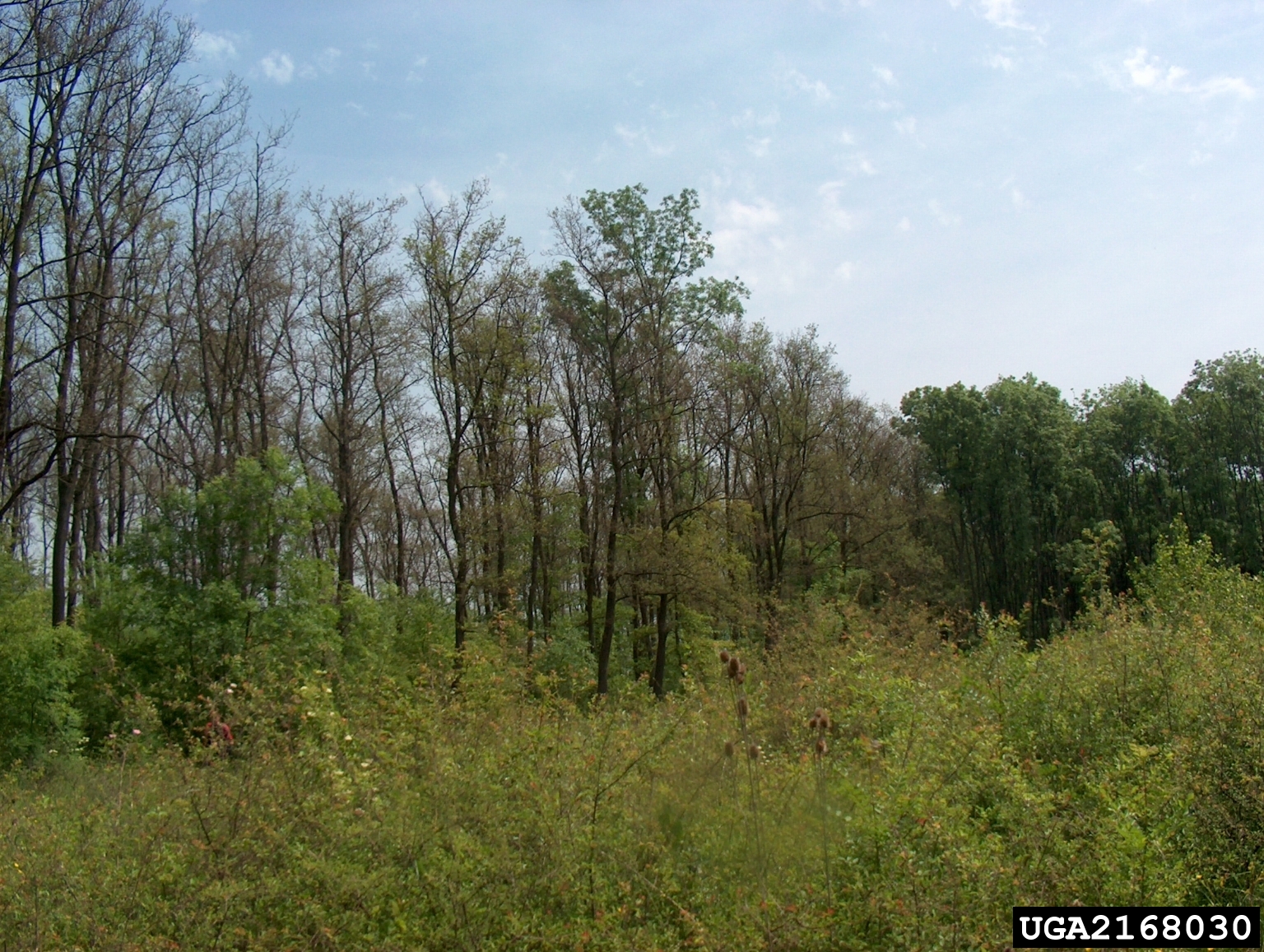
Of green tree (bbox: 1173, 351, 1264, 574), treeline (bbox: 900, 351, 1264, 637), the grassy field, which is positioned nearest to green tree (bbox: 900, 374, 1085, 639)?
treeline (bbox: 900, 351, 1264, 637)

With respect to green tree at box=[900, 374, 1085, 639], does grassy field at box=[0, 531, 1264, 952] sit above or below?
below

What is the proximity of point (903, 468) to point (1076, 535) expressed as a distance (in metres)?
8.82

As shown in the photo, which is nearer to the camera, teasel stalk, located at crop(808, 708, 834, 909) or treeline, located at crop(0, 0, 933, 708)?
teasel stalk, located at crop(808, 708, 834, 909)

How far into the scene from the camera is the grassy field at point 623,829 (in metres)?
4.63

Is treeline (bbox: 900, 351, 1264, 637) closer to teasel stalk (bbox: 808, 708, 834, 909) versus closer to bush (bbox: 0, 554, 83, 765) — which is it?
bush (bbox: 0, 554, 83, 765)

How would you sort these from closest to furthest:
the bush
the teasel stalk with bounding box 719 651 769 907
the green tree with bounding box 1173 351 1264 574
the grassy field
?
the teasel stalk with bounding box 719 651 769 907 < the grassy field < the bush < the green tree with bounding box 1173 351 1264 574

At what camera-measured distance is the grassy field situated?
463 cm

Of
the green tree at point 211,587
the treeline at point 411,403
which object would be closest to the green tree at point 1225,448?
the treeline at point 411,403

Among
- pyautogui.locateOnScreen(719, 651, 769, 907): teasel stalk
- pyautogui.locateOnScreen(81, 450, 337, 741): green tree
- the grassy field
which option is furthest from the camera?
pyautogui.locateOnScreen(81, 450, 337, 741): green tree

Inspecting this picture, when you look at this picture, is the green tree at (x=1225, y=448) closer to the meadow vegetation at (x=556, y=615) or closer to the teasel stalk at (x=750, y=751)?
the meadow vegetation at (x=556, y=615)

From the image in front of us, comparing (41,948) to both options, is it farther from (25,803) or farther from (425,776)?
(25,803)

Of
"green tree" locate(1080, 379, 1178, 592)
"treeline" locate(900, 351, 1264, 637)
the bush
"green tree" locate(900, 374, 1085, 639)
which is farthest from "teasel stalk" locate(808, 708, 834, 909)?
"green tree" locate(1080, 379, 1178, 592)

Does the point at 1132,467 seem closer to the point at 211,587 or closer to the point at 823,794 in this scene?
the point at 211,587

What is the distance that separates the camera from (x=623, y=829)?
5.40 m
